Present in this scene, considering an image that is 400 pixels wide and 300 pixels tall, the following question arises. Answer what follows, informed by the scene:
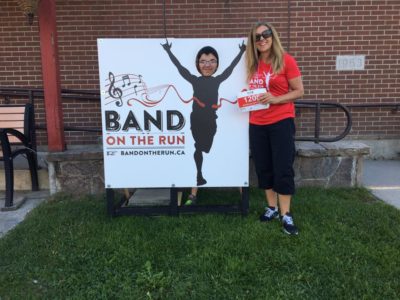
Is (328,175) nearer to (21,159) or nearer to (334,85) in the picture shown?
(334,85)

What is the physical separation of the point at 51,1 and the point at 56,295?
109 inches

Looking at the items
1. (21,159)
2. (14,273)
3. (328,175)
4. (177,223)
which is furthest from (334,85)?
(14,273)

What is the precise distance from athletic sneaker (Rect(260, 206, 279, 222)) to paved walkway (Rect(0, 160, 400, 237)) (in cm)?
127

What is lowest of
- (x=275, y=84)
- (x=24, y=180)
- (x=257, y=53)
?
(x=24, y=180)

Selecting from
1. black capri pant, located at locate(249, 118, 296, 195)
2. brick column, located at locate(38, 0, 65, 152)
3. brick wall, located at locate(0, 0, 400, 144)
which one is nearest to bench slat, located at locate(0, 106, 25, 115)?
brick column, located at locate(38, 0, 65, 152)

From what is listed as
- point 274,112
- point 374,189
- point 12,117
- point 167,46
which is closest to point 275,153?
point 274,112

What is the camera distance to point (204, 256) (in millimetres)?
2795

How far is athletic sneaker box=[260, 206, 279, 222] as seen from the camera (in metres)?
3.40

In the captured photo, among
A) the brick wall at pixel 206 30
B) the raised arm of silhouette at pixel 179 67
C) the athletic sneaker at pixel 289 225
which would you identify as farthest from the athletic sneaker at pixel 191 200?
the brick wall at pixel 206 30

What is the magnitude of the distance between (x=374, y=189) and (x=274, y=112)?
1.91 meters

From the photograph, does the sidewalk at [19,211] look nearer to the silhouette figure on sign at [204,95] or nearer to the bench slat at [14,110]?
the bench slat at [14,110]

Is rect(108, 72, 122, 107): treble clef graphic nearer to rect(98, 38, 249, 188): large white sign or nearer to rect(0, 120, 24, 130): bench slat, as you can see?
rect(98, 38, 249, 188): large white sign

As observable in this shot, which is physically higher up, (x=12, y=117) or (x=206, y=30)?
(x=206, y=30)

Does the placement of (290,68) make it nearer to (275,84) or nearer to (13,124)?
(275,84)
